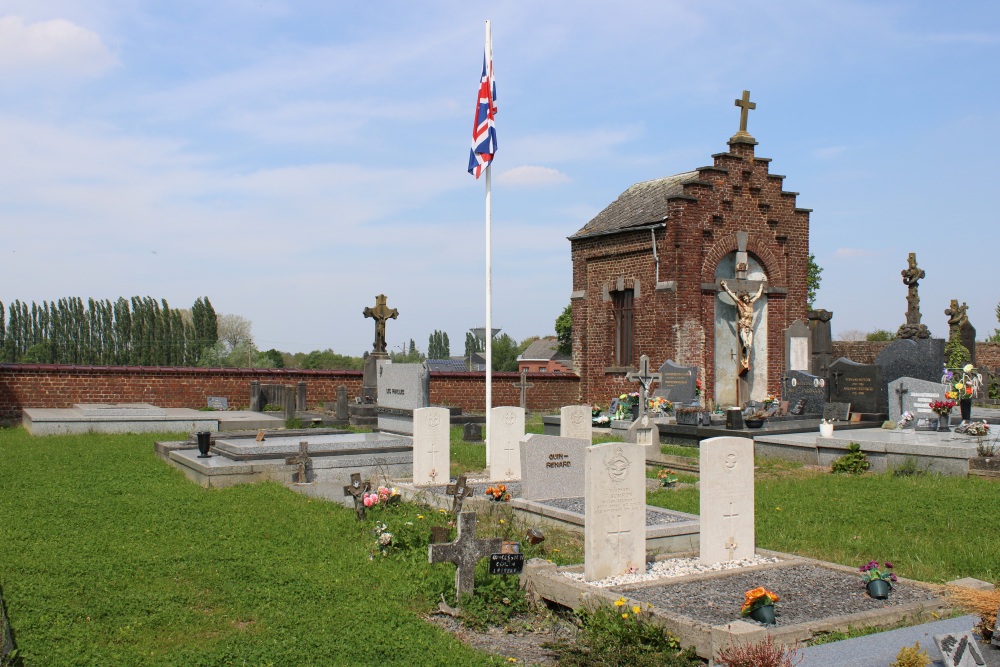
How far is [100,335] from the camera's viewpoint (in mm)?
37812

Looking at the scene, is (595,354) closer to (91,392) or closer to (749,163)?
(749,163)

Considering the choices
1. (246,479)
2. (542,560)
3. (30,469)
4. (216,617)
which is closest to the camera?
(216,617)

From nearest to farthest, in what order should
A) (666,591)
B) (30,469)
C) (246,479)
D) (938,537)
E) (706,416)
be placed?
(666,591), (938,537), (246,479), (30,469), (706,416)

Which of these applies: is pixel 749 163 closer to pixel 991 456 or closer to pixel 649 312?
pixel 649 312

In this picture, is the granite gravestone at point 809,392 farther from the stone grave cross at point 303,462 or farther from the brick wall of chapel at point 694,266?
the stone grave cross at point 303,462

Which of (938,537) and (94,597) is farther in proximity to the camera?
(938,537)

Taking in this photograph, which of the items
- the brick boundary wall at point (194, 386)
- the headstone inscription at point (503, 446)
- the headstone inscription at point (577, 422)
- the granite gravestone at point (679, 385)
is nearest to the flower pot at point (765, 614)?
the headstone inscription at point (503, 446)

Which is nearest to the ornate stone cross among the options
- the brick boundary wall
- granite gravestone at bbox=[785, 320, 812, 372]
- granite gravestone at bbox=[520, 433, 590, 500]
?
the brick boundary wall

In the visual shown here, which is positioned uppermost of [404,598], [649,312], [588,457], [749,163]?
[749,163]

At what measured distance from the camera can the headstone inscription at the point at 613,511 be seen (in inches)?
274

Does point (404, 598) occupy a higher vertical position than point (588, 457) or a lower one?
lower

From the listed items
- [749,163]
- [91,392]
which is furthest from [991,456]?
[91,392]

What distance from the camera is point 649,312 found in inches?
910

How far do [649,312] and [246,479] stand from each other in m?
13.3
